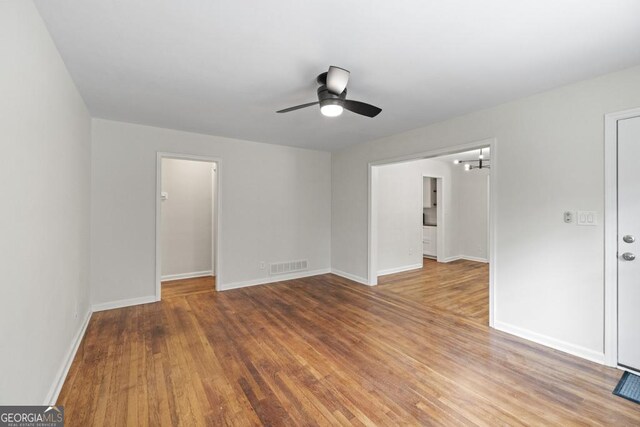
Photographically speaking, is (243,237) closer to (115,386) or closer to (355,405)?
(115,386)

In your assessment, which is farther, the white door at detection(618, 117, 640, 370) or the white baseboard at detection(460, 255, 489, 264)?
the white baseboard at detection(460, 255, 489, 264)

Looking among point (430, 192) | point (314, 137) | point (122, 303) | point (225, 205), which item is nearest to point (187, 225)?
point (225, 205)

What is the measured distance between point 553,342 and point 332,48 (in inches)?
131

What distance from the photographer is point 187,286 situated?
4758 millimetres

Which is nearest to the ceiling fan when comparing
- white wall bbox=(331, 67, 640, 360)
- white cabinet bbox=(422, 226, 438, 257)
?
white wall bbox=(331, 67, 640, 360)

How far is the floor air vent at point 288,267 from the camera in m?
5.02

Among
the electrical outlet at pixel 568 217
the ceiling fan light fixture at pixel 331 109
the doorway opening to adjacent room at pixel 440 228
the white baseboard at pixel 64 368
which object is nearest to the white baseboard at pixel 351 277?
the doorway opening to adjacent room at pixel 440 228

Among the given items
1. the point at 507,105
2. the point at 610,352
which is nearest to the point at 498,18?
the point at 507,105

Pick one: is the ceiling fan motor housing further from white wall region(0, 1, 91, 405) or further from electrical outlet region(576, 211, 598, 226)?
electrical outlet region(576, 211, 598, 226)

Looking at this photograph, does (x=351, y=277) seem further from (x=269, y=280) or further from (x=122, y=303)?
(x=122, y=303)

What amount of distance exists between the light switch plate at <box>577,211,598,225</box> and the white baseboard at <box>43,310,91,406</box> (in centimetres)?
437

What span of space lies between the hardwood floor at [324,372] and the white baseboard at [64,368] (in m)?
0.04

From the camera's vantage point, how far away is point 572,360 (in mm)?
2424

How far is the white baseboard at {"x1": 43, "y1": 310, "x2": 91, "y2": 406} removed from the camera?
1.86 m
